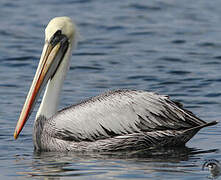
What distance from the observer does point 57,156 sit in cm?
721

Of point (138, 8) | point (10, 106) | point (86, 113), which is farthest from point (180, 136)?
point (138, 8)

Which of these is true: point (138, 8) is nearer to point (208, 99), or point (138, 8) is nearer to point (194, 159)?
point (208, 99)

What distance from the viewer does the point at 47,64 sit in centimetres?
778

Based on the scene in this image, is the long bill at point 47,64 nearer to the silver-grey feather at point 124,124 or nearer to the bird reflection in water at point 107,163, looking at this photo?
the silver-grey feather at point 124,124

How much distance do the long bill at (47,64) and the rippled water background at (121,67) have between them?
29cm

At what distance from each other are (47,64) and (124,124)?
1.15 meters

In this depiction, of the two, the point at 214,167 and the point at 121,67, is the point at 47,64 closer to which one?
the point at 214,167

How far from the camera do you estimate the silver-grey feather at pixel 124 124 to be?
287 inches

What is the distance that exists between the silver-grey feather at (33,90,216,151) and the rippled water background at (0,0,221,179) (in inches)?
5.6

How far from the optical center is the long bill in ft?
25.0

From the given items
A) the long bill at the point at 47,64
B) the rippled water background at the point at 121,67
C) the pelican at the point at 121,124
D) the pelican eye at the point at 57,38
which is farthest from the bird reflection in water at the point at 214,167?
the pelican eye at the point at 57,38

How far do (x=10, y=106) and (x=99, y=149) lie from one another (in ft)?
7.12

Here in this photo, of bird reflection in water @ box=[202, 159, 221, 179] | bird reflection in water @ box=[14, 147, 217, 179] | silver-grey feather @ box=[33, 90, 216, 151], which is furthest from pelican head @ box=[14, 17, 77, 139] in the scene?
bird reflection in water @ box=[202, 159, 221, 179]

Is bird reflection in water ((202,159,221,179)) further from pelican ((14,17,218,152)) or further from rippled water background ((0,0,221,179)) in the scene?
pelican ((14,17,218,152))
